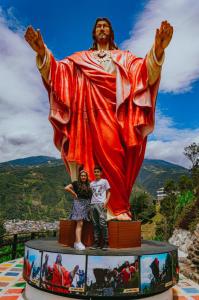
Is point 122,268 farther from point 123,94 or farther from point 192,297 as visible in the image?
point 123,94

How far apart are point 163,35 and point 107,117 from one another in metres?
1.96

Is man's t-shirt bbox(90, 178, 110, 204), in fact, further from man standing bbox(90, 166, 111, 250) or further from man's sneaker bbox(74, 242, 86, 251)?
man's sneaker bbox(74, 242, 86, 251)

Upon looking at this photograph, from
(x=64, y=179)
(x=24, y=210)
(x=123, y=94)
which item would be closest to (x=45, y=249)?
(x=123, y=94)

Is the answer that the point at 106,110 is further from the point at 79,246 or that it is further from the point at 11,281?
the point at 11,281

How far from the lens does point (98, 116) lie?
7250 mm

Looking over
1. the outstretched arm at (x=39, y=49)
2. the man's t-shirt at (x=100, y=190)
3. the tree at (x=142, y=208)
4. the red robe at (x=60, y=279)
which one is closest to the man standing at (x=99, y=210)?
the man's t-shirt at (x=100, y=190)

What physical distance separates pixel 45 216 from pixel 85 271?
239 feet

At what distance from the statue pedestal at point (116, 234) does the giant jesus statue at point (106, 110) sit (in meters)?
0.53

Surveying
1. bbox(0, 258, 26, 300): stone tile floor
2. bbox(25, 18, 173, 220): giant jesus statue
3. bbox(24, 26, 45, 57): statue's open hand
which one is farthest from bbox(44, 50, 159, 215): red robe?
bbox(0, 258, 26, 300): stone tile floor

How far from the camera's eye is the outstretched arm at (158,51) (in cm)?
665

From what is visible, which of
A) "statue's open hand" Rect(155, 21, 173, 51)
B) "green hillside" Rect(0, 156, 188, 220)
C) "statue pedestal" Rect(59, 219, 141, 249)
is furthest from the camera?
"green hillside" Rect(0, 156, 188, 220)

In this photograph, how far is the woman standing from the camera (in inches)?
235

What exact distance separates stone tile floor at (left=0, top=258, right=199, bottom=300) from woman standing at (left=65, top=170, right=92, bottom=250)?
162 centimetres

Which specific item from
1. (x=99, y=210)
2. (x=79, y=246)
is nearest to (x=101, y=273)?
(x=79, y=246)
